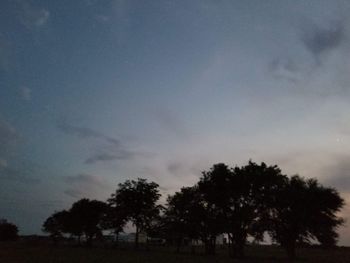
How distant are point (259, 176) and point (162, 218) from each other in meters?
39.5

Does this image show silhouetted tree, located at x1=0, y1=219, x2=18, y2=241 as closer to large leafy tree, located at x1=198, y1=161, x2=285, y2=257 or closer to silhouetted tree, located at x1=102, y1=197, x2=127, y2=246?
silhouetted tree, located at x1=102, y1=197, x2=127, y2=246

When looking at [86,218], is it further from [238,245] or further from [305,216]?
[305,216]

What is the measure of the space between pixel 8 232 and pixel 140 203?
9331 centimetres

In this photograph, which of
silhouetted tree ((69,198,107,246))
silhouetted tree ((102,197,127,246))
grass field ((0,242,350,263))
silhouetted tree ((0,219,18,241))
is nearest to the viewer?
grass field ((0,242,350,263))

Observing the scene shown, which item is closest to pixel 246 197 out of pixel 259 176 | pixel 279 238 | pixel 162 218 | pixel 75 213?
pixel 259 176

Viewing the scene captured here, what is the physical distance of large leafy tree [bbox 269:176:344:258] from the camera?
78.1 m

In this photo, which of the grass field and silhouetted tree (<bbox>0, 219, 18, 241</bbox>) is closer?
the grass field

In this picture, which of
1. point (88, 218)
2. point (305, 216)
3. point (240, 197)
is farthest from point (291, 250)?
point (88, 218)

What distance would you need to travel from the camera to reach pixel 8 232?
192 meters

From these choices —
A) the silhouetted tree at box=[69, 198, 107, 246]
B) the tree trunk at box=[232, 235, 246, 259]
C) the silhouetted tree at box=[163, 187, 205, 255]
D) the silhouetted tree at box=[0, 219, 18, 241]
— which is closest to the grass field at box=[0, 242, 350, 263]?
the tree trunk at box=[232, 235, 246, 259]

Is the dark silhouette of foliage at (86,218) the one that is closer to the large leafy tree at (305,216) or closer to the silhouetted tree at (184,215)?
the silhouetted tree at (184,215)

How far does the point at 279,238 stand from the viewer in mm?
81500

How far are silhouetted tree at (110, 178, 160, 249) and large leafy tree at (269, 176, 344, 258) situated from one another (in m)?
48.3

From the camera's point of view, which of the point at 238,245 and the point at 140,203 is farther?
the point at 140,203
